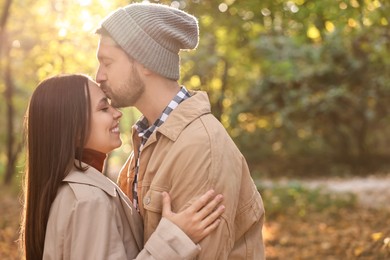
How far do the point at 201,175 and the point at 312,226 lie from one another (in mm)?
9644

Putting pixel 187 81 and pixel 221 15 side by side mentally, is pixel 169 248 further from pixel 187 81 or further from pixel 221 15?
pixel 187 81

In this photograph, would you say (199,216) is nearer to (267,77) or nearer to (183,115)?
(183,115)

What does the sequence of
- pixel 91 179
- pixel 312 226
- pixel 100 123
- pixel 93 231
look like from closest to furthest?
pixel 93 231, pixel 91 179, pixel 100 123, pixel 312 226

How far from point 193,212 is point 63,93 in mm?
848

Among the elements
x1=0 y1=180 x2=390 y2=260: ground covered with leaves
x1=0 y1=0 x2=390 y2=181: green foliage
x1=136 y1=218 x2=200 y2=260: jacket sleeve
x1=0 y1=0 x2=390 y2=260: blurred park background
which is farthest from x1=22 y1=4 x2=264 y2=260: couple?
x1=0 y1=0 x2=390 y2=181: green foliage

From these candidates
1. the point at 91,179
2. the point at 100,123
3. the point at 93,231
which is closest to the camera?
the point at 93,231

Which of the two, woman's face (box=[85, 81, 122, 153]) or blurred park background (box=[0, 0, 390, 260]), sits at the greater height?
woman's face (box=[85, 81, 122, 153])

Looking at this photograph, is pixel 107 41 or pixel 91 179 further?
pixel 107 41

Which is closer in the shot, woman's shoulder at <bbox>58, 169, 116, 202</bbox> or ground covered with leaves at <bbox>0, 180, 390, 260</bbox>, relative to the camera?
→ woman's shoulder at <bbox>58, 169, 116, 202</bbox>

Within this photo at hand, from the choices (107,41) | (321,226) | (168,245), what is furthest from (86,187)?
(321,226)

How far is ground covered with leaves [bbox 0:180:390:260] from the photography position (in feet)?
30.7

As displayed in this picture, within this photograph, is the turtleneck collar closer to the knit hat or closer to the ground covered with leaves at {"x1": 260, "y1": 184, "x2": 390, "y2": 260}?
the knit hat

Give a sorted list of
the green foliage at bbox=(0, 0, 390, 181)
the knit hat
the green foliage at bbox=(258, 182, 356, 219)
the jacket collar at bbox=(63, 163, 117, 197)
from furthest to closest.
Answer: the green foliage at bbox=(0, 0, 390, 181), the green foliage at bbox=(258, 182, 356, 219), the knit hat, the jacket collar at bbox=(63, 163, 117, 197)

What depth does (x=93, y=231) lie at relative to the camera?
2.91 m
